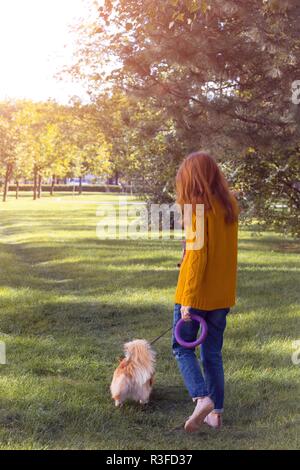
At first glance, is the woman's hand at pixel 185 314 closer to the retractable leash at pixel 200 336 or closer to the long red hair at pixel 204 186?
the retractable leash at pixel 200 336

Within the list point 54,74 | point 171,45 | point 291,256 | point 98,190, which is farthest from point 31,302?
point 98,190

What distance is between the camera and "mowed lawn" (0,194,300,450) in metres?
4.80

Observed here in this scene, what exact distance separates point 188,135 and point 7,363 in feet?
17.9

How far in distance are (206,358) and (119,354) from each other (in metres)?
2.31

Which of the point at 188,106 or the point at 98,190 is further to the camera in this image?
the point at 98,190

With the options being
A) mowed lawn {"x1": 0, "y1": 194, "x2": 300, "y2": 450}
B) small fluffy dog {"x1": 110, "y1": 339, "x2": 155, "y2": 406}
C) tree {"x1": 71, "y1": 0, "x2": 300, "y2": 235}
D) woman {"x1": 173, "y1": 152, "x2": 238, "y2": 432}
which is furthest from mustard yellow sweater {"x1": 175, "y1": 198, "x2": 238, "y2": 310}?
tree {"x1": 71, "y1": 0, "x2": 300, "y2": 235}

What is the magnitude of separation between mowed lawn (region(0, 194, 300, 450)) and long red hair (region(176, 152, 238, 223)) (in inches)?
62.9

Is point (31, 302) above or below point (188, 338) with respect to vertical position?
below

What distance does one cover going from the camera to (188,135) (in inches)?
429

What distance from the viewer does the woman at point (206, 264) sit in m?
4.69

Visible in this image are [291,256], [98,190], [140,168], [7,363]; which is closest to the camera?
[7,363]

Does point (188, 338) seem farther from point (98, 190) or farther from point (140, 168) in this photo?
point (98, 190)

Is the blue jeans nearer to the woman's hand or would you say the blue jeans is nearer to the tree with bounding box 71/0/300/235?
the woman's hand

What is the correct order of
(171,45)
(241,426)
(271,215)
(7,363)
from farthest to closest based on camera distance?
(271,215) < (171,45) < (7,363) < (241,426)
